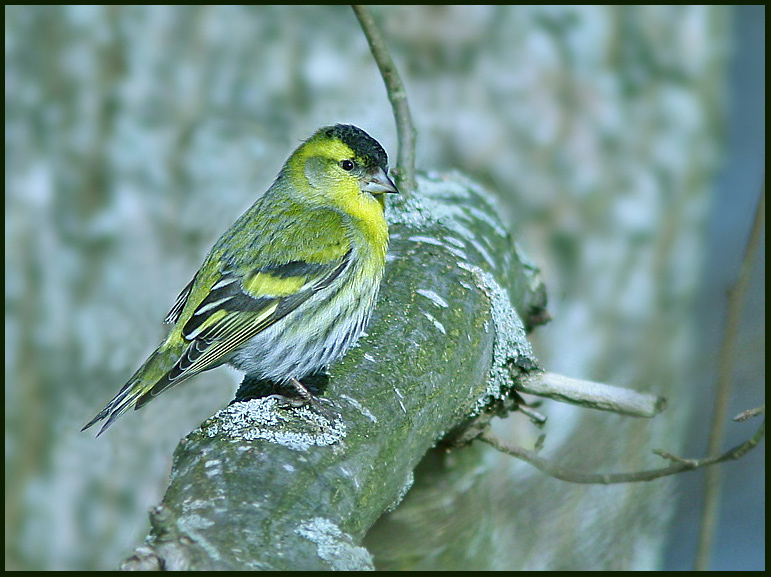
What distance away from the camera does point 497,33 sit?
4.89 metres

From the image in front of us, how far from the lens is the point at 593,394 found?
9.45 feet

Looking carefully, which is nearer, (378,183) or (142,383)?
(142,383)

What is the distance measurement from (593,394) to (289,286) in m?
1.11

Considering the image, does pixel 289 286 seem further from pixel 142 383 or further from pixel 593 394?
pixel 593 394

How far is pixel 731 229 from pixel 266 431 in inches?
187

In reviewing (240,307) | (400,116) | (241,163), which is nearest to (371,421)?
(240,307)

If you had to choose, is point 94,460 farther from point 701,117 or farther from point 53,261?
point 701,117

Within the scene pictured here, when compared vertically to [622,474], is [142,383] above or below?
below

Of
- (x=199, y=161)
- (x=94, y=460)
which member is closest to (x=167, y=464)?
(x=94, y=460)

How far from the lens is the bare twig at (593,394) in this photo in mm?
2836

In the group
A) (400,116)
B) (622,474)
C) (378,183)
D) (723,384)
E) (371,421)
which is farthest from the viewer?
(400,116)

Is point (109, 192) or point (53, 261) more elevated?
point (109, 192)

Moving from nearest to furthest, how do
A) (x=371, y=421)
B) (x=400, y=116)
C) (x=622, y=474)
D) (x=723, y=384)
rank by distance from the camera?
(x=371, y=421) < (x=622, y=474) < (x=723, y=384) < (x=400, y=116)

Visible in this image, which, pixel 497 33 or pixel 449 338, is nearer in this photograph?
pixel 449 338
